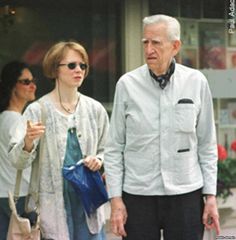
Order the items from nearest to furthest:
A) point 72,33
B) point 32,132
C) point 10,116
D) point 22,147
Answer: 1. point 32,132
2. point 22,147
3. point 10,116
4. point 72,33

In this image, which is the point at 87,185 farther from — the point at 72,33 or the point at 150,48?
the point at 72,33

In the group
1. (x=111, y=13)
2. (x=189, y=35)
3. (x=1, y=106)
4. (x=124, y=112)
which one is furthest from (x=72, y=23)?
(x=124, y=112)

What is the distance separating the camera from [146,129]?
2.50 m

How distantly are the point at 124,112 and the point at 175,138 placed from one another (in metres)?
0.26

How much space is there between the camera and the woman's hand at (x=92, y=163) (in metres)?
2.96

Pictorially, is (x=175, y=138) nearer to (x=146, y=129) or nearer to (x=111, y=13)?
(x=146, y=129)

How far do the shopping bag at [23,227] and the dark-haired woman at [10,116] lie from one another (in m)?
0.33

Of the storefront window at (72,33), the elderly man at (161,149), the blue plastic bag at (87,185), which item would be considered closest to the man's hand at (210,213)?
the elderly man at (161,149)

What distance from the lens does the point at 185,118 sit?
2498 millimetres

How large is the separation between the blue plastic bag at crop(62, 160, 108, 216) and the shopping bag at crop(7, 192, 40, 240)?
0.89ft

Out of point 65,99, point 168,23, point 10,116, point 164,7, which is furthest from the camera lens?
point 164,7

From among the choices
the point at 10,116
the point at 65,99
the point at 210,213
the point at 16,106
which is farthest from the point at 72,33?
the point at 210,213

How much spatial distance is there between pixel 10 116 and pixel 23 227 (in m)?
0.91

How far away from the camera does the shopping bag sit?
2914 mm
